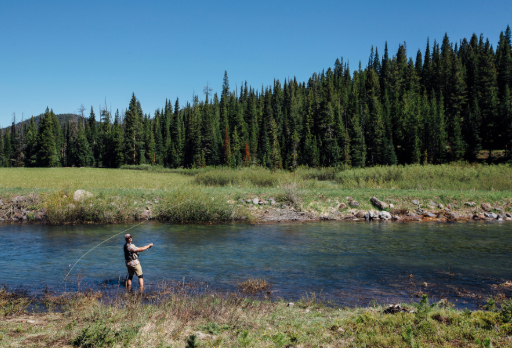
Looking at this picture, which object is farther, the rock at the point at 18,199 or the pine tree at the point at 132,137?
the pine tree at the point at 132,137

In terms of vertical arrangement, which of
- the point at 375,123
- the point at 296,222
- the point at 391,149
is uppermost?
the point at 375,123

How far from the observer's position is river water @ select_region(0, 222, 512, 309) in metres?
9.77

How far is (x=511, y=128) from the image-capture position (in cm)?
6706

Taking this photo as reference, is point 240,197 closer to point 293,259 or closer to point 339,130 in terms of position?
point 293,259

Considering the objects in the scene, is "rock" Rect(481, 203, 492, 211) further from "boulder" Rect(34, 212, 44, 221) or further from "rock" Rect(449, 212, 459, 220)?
"boulder" Rect(34, 212, 44, 221)

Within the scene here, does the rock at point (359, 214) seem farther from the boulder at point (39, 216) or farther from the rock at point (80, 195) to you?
the boulder at point (39, 216)

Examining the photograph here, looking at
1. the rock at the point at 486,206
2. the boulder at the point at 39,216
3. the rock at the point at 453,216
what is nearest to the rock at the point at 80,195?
the boulder at the point at 39,216

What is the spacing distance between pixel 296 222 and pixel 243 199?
15.0 ft

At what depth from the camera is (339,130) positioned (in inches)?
3078

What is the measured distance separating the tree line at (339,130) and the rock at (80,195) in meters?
59.4

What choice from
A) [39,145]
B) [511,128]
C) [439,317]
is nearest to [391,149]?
[511,128]

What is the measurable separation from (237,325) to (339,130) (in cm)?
7516

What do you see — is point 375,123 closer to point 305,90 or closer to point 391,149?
point 391,149

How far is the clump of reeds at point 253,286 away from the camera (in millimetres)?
9356
